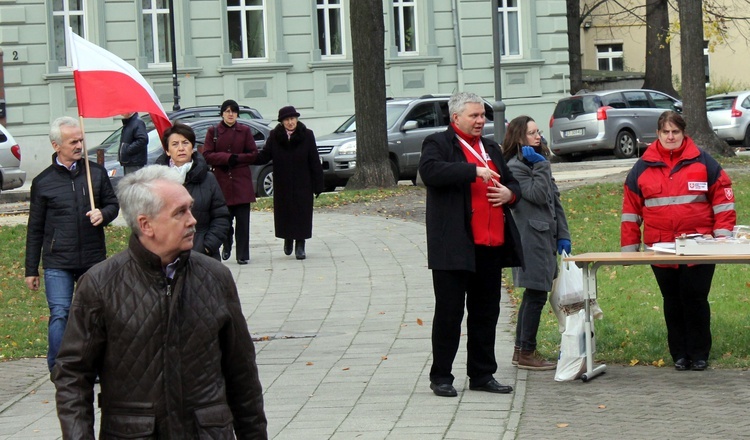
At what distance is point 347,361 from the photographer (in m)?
9.37

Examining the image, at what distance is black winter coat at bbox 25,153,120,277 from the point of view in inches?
339

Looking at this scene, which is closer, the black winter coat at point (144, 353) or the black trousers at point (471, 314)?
the black winter coat at point (144, 353)

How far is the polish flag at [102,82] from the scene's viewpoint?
924 centimetres

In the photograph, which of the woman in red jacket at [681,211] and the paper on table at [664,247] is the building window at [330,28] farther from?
the paper on table at [664,247]

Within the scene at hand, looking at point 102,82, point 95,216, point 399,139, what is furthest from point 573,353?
point 399,139

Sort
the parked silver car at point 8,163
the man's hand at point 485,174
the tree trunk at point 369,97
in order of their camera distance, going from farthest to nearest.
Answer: the parked silver car at point 8,163
the tree trunk at point 369,97
the man's hand at point 485,174

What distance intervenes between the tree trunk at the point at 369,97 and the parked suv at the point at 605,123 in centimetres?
1014

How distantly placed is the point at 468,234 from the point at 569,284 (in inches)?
45.4

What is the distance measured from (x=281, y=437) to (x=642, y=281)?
20.1ft

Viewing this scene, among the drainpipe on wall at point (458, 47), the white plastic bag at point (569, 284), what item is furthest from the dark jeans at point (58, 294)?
the drainpipe on wall at point (458, 47)

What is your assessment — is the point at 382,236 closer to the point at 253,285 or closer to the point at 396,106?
the point at 253,285

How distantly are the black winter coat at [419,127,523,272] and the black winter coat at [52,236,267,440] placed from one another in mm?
3606

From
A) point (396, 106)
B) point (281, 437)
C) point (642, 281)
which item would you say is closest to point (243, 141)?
point (642, 281)

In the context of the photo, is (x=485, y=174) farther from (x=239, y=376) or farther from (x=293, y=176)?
(x=293, y=176)
